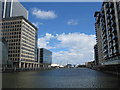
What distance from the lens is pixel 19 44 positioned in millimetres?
137125

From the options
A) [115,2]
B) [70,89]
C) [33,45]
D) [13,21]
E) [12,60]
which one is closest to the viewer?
[70,89]

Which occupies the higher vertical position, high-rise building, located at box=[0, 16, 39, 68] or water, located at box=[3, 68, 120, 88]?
high-rise building, located at box=[0, 16, 39, 68]

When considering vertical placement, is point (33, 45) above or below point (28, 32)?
below

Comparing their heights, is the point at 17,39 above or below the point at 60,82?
above

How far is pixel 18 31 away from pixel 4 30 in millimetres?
15305

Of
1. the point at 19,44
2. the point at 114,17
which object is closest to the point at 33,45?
the point at 19,44

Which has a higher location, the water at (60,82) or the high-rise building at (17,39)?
the high-rise building at (17,39)

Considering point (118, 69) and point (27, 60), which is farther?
point (27, 60)

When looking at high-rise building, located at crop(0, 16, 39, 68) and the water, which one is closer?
the water

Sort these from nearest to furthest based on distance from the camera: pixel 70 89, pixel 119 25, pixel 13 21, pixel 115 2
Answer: pixel 70 89, pixel 119 25, pixel 115 2, pixel 13 21

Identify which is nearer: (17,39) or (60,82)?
(60,82)

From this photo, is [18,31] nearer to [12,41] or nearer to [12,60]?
[12,41]

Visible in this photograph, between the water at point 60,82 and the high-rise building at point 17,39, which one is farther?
the high-rise building at point 17,39

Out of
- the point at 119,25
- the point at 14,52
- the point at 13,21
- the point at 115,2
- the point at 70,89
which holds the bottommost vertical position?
the point at 70,89
